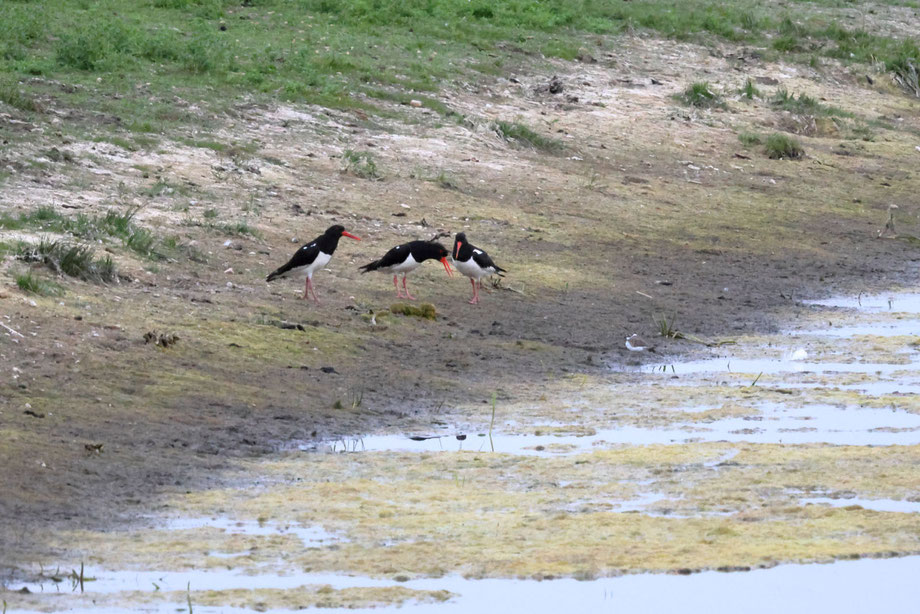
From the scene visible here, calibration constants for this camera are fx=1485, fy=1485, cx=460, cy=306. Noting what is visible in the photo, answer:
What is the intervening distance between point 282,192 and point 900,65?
44.6ft

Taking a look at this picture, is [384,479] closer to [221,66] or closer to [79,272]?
[79,272]

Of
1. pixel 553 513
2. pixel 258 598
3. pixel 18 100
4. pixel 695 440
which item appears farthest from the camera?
pixel 18 100

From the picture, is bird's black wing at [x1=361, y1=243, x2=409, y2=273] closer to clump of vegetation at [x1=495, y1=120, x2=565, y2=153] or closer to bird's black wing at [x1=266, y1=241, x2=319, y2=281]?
bird's black wing at [x1=266, y1=241, x2=319, y2=281]

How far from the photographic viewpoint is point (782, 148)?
18766mm

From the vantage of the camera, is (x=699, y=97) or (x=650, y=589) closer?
(x=650, y=589)

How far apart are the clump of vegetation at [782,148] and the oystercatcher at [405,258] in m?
7.77

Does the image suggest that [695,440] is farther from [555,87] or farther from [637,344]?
[555,87]

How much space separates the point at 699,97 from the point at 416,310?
32.0ft

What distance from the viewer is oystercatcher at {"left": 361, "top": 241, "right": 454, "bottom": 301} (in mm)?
11898

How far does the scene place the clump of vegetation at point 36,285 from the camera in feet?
32.7

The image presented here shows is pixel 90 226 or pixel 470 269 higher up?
pixel 90 226

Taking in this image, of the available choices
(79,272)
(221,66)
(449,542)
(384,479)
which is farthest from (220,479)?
(221,66)

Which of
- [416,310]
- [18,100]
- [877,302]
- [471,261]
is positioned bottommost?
[877,302]

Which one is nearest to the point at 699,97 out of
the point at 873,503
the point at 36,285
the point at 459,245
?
the point at 459,245
